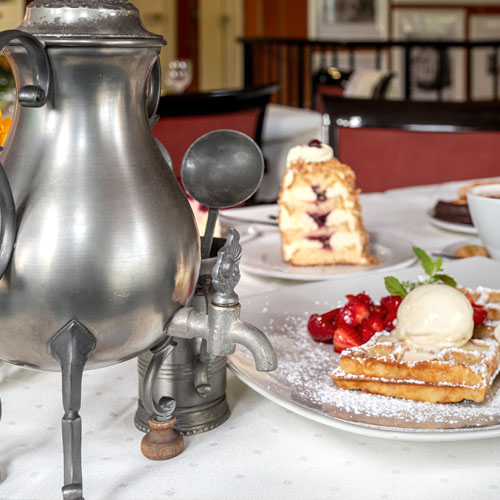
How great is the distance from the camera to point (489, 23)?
7.93 m

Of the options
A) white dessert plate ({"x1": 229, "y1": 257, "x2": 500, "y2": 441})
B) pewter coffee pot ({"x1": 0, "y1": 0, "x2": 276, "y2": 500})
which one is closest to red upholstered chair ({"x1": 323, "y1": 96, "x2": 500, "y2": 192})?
white dessert plate ({"x1": 229, "y1": 257, "x2": 500, "y2": 441})

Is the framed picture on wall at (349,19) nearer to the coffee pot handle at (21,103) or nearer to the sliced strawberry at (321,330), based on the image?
the sliced strawberry at (321,330)

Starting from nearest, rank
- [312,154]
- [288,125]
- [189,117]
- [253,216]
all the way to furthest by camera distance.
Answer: [312,154] → [253,216] → [189,117] → [288,125]

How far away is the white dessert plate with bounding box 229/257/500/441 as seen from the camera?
Answer: 0.53 m

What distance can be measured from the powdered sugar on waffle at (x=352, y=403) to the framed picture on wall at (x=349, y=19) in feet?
24.4

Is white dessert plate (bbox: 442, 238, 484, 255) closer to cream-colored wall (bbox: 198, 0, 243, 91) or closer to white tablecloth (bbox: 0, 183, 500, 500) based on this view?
white tablecloth (bbox: 0, 183, 500, 500)

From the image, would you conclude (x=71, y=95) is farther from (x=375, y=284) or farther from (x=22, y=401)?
(x=375, y=284)

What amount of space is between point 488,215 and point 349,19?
7.27m

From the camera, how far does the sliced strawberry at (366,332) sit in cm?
70

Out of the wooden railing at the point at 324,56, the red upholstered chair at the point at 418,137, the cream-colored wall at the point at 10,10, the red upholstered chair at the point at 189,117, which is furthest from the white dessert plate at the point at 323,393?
the cream-colored wall at the point at 10,10

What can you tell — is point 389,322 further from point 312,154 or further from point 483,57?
point 483,57

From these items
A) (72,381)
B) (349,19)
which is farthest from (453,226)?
(349,19)

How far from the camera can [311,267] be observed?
1.05m

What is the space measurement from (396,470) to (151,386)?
0.58ft
